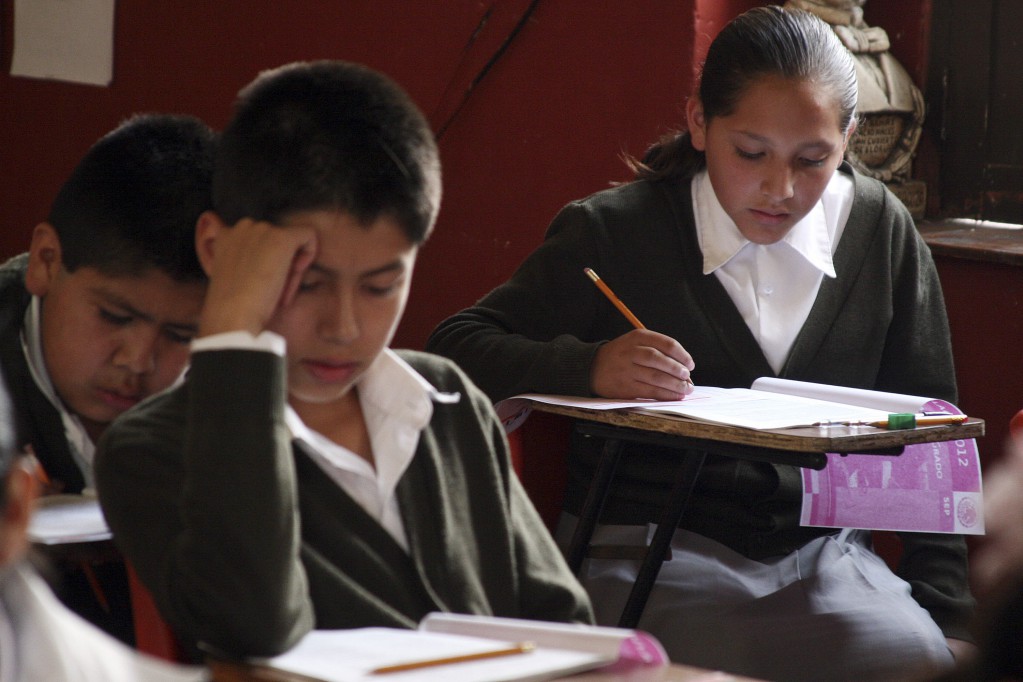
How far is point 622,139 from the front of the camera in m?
3.34

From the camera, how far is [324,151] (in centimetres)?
141

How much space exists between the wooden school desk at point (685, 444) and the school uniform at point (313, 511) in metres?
0.44

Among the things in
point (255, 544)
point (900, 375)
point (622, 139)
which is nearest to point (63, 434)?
point (255, 544)

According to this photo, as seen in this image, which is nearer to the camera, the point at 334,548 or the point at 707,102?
the point at 334,548

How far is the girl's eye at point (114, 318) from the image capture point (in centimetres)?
180

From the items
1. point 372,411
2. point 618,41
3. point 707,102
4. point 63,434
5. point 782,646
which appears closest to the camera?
point 372,411

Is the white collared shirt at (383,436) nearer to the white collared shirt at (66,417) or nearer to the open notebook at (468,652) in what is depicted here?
the open notebook at (468,652)

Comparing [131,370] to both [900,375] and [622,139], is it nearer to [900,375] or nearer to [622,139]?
[900,375]

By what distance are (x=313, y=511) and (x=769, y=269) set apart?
132 centimetres

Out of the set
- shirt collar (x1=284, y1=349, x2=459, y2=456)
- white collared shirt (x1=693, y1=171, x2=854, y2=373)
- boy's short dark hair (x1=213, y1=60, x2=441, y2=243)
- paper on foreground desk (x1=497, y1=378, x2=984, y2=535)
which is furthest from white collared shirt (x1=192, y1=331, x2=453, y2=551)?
white collared shirt (x1=693, y1=171, x2=854, y2=373)

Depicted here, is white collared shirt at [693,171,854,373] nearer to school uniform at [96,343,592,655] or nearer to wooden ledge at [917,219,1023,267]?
wooden ledge at [917,219,1023,267]

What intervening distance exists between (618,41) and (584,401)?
4.91 ft

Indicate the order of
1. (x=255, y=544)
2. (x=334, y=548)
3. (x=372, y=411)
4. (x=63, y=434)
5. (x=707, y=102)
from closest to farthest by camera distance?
(x=255, y=544), (x=334, y=548), (x=372, y=411), (x=63, y=434), (x=707, y=102)

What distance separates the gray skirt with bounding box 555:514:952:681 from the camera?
2074mm
